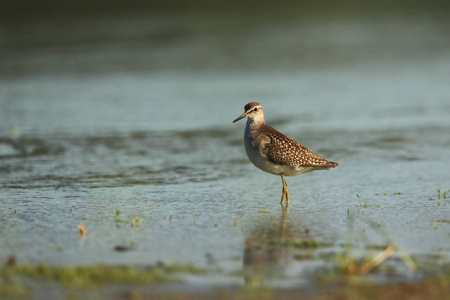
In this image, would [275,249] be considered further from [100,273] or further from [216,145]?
[216,145]

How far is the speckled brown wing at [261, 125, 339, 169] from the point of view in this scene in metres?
8.66

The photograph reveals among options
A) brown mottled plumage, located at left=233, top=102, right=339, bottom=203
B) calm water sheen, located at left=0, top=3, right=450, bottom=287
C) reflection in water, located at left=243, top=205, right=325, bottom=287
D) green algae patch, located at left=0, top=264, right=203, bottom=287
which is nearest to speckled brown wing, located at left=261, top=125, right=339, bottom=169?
brown mottled plumage, located at left=233, top=102, right=339, bottom=203

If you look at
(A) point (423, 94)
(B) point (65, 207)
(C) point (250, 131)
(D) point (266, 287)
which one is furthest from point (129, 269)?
(A) point (423, 94)

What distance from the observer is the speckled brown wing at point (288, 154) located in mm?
8664

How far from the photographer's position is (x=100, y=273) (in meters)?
5.66

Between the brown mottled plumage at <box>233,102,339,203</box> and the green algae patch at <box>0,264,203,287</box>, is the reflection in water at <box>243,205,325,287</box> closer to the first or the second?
the green algae patch at <box>0,264,203,287</box>

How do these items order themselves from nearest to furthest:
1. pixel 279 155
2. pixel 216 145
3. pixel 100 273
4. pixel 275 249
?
pixel 100 273 → pixel 275 249 → pixel 279 155 → pixel 216 145

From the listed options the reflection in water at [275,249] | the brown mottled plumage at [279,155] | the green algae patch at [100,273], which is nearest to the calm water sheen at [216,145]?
the reflection in water at [275,249]

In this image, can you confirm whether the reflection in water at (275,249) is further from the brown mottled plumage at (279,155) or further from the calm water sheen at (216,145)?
the brown mottled plumage at (279,155)

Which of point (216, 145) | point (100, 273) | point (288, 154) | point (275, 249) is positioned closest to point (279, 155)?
point (288, 154)

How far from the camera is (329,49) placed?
2416 cm

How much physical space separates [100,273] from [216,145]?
22.3 ft

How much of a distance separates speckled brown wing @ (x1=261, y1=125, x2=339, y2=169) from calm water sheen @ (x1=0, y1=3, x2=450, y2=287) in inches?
14.8

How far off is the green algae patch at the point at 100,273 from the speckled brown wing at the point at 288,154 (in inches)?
116
